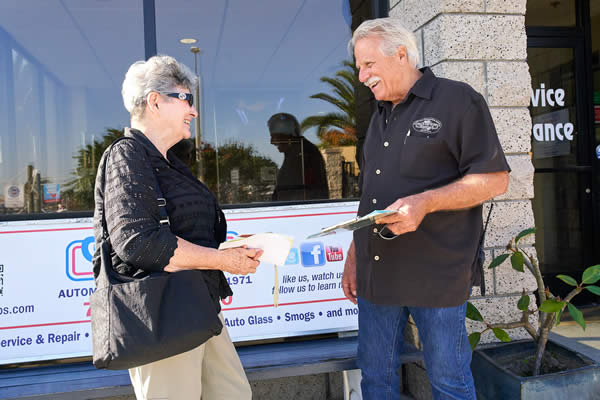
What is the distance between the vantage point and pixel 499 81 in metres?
2.84

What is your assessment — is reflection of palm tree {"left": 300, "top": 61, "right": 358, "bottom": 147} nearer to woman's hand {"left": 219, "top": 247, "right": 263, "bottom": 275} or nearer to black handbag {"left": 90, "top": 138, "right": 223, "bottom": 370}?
woman's hand {"left": 219, "top": 247, "right": 263, "bottom": 275}

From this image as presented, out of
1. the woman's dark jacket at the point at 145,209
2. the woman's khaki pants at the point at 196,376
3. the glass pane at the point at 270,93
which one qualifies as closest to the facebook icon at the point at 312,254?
the glass pane at the point at 270,93

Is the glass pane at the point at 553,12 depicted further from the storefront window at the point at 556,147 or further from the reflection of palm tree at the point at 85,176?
the reflection of palm tree at the point at 85,176

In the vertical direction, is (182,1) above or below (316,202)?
above

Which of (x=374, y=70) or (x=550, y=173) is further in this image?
(x=550, y=173)

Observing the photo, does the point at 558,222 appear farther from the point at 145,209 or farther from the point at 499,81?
the point at 145,209

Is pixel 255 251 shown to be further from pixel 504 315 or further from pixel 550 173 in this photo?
pixel 550 173

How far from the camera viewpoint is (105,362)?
145 cm

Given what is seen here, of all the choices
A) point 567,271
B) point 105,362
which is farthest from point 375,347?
point 567,271

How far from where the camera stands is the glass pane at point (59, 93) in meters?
3.39

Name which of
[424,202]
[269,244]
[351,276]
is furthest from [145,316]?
[351,276]

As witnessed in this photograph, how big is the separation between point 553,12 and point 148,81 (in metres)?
4.45

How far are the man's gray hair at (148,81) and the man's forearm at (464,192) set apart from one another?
1.01 metres

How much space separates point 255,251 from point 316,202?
1.92m
